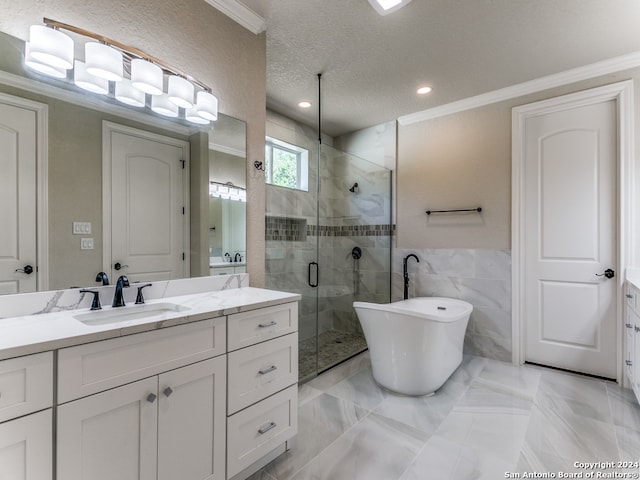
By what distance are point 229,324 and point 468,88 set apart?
292 centimetres

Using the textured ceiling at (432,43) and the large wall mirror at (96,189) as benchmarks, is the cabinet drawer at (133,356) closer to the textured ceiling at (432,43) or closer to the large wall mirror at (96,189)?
the large wall mirror at (96,189)

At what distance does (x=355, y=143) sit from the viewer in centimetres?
406

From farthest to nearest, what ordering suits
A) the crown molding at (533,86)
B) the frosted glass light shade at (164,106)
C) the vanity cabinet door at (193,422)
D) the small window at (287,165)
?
the small window at (287,165)
the crown molding at (533,86)
the frosted glass light shade at (164,106)
the vanity cabinet door at (193,422)

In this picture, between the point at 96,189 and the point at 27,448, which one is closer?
the point at 27,448

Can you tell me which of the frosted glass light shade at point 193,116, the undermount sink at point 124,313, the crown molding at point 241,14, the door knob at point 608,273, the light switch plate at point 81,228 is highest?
the crown molding at point 241,14

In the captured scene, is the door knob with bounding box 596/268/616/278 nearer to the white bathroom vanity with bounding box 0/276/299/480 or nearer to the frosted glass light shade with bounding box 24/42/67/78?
the white bathroom vanity with bounding box 0/276/299/480

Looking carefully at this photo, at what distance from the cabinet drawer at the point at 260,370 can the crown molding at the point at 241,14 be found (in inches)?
A: 76.0

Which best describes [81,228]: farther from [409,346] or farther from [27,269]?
[409,346]

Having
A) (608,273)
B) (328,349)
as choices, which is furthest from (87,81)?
(608,273)

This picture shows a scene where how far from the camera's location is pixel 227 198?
1.97 metres

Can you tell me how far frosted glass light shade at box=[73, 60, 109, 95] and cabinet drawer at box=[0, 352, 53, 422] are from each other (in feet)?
3.78

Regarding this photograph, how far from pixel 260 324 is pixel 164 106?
→ 4.07 ft

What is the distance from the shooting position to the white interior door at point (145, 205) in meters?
1.52

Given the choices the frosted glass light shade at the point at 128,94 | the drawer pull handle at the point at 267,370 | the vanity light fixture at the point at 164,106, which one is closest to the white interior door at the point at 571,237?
the drawer pull handle at the point at 267,370
